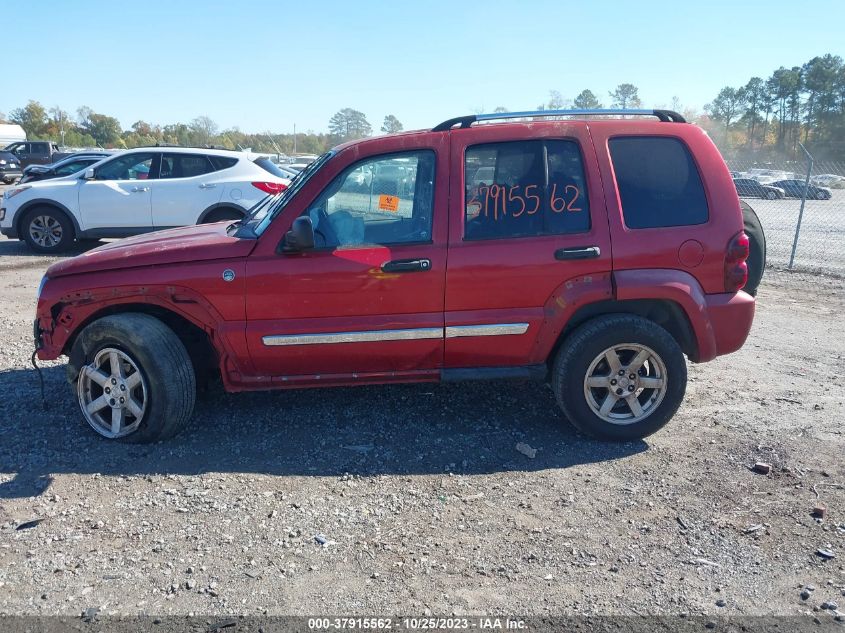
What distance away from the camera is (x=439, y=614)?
2.94 metres

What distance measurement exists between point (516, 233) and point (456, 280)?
49 cm

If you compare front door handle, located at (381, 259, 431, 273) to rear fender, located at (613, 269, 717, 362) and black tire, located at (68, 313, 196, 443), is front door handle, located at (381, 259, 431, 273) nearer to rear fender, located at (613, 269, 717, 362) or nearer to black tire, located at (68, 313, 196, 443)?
rear fender, located at (613, 269, 717, 362)

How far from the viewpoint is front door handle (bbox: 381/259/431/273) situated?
4277 millimetres

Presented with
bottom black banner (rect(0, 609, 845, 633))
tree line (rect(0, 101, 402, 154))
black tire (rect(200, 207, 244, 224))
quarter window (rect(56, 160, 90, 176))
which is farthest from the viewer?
tree line (rect(0, 101, 402, 154))

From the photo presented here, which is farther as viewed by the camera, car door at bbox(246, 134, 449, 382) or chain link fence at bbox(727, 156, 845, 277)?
chain link fence at bbox(727, 156, 845, 277)

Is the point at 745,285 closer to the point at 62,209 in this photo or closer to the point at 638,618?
the point at 638,618

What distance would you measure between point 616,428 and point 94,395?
3380 millimetres

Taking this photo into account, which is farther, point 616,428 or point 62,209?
point 62,209

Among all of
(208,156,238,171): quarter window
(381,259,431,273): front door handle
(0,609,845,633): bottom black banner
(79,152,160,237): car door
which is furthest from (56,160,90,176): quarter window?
(0,609,845,633): bottom black banner

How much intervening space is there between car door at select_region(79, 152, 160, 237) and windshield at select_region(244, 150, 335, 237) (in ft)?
23.4

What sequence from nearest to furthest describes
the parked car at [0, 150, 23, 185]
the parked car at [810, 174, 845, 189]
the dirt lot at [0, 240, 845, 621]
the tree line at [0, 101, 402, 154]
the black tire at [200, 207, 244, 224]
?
the dirt lot at [0, 240, 845, 621], the black tire at [200, 207, 244, 224], the parked car at [0, 150, 23, 185], the parked car at [810, 174, 845, 189], the tree line at [0, 101, 402, 154]

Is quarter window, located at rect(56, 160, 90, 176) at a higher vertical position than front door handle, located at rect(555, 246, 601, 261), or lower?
higher

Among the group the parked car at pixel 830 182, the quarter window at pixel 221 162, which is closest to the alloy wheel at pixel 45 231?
the quarter window at pixel 221 162

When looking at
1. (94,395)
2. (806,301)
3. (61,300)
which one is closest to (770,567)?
(94,395)
